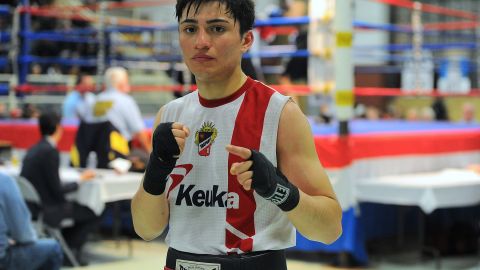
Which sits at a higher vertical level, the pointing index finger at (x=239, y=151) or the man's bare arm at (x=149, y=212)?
the pointing index finger at (x=239, y=151)

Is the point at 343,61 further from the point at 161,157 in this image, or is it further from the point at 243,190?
the point at 161,157

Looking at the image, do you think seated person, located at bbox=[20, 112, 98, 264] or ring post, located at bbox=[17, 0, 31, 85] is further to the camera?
ring post, located at bbox=[17, 0, 31, 85]

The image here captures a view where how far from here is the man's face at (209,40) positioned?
1.63 m

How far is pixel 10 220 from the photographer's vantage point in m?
3.76

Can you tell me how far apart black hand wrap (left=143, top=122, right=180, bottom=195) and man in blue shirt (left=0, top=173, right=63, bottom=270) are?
218 cm

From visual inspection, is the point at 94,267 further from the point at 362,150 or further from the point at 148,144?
the point at 362,150

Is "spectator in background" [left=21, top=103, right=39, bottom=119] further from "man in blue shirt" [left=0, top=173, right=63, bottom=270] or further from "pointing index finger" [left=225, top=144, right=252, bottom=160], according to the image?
"pointing index finger" [left=225, top=144, right=252, bottom=160]

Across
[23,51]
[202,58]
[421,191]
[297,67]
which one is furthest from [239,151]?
[23,51]

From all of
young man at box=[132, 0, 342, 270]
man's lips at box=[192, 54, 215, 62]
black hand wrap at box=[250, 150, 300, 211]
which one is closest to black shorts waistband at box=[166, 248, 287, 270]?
young man at box=[132, 0, 342, 270]

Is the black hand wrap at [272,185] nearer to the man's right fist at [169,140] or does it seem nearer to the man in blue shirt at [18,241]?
the man's right fist at [169,140]

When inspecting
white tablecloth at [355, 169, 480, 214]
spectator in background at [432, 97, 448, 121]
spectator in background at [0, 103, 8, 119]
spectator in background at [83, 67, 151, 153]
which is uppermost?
spectator in background at [83, 67, 151, 153]

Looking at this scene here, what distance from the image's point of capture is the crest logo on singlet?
1689mm

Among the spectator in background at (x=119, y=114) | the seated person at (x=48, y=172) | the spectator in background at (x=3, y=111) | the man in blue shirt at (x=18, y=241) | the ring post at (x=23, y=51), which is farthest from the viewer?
the spectator in background at (x=3, y=111)

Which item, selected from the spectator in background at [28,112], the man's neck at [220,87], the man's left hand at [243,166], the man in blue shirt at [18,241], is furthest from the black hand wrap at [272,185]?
the spectator in background at [28,112]
